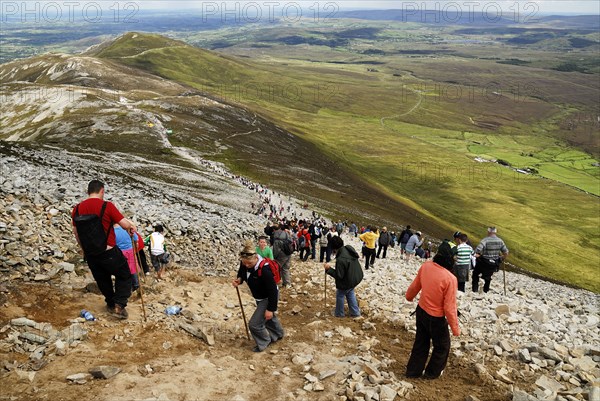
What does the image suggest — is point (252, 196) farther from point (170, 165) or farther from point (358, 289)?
point (358, 289)

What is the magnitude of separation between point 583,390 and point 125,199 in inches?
1019

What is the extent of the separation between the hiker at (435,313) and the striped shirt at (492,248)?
11384mm

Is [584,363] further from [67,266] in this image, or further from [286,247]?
[67,266]

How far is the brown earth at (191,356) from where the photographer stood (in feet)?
Result: 34.1

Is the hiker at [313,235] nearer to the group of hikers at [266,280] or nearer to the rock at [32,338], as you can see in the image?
the group of hikers at [266,280]

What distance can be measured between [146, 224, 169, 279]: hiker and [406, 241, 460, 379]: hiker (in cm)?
1170

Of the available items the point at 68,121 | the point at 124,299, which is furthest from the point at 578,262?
the point at 68,121

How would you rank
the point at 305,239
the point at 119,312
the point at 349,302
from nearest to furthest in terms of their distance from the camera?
the point at 119,312 → the point at 349,302 → the point at 305,239

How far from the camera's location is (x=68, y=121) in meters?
87.1

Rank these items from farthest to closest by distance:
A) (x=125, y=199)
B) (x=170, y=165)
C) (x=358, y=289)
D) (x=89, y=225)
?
(x=170, y=165) → (x=125, y=199) → (x=358, y=289) → (x=89, y=225)

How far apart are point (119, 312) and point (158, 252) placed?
17.2 ft

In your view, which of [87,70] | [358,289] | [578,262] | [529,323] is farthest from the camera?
[87,70]

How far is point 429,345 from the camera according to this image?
11555 mm

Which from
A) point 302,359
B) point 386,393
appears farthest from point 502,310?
point 302,359
